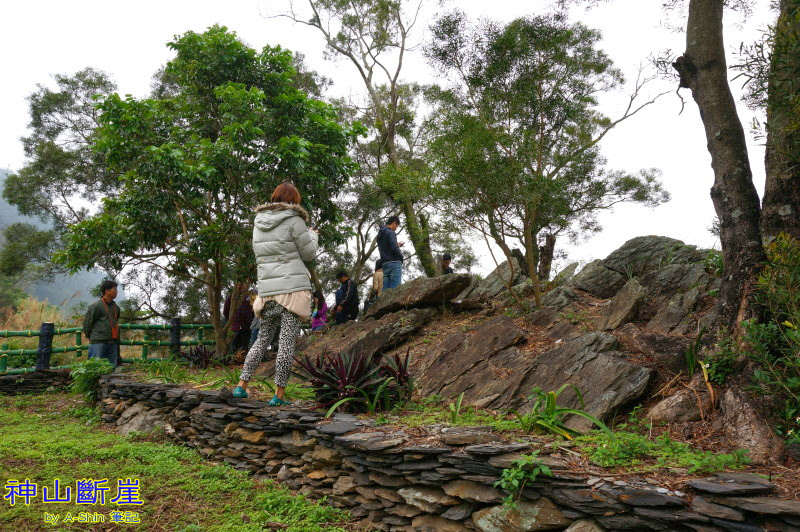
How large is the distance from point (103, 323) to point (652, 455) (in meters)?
7.92

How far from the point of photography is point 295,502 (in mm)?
3947

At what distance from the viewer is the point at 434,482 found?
330 centimetres

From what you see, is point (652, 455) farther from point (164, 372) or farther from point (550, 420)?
point (164, 372)

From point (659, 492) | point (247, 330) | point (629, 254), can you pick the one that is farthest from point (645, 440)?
point (247, 330)

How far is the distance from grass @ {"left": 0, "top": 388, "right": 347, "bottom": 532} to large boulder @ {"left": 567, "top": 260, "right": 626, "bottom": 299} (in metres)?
5.01

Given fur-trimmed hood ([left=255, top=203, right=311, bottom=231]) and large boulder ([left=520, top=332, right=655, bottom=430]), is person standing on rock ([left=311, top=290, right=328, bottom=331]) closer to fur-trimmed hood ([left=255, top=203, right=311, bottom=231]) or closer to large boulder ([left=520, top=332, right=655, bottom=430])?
fur-trimmed hood ([left=255, top=203, right=311, bottom=231])

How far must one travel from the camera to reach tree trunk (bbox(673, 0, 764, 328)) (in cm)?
416

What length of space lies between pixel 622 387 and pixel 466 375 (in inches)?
64.2

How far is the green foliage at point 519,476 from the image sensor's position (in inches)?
111

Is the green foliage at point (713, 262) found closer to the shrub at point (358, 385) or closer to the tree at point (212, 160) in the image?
the shrub at point (358, 385)

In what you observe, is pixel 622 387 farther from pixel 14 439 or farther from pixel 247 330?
pixel 247 330

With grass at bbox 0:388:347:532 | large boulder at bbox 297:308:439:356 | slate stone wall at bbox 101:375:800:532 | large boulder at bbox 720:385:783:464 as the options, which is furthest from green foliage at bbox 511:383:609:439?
large boulder at bbox 297:308:439:356

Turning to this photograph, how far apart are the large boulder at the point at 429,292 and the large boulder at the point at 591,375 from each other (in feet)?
9.59

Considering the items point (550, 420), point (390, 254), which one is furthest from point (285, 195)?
point (390, 254)
